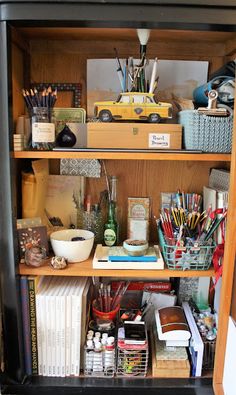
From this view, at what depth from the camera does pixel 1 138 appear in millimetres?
863

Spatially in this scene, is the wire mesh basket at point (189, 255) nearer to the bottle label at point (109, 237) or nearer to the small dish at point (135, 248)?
the small dish at point (135, 248)

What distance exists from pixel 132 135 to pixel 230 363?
658mm

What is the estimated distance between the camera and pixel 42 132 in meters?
0.93

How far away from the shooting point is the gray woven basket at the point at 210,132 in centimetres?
94

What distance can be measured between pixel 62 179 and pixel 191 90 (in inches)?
20.7

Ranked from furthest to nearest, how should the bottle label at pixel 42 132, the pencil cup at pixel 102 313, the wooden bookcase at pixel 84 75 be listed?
the pencil cup at pixel 102 313, the bottle label at pixel 42 132, the wooden bookcase at pixel 84 75

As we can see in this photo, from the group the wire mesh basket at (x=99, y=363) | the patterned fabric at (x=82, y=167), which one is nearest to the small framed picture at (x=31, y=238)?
the patterned fabric at (x=82, y=167)

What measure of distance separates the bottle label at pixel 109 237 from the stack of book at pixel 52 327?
17 cm

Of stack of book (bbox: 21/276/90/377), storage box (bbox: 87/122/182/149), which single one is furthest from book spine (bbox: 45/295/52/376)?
storage box (bbox: 87/122/182/149)

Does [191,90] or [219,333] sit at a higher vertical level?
[191,90]

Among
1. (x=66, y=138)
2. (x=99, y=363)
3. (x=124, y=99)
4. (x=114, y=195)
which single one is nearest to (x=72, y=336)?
(x=99, y=363)

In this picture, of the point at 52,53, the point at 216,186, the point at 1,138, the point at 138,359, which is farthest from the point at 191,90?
the point at 138,359

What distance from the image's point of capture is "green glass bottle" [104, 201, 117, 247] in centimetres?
111

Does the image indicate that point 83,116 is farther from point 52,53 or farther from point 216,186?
point 216,186
